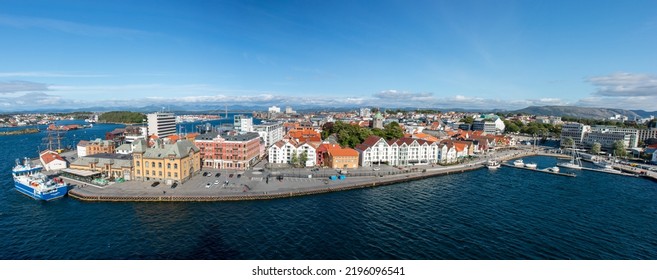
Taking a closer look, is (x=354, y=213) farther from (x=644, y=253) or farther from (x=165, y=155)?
(x=165, y=155)

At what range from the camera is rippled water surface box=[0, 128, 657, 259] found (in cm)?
2784

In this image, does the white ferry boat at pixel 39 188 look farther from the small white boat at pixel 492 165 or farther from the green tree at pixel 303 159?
the small white boat at pixel 492 165

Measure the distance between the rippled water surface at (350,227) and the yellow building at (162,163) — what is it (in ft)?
27.6

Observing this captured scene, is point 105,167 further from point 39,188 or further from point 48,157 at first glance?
point 48,157

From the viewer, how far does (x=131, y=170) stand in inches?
1959

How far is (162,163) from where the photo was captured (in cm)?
4797

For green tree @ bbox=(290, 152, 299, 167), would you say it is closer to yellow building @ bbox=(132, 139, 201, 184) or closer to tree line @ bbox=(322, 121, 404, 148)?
tree line @ bbox=(322, 121, 404, 148)

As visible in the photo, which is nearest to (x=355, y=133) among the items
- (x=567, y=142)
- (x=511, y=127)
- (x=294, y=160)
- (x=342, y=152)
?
(x=342, y=152)

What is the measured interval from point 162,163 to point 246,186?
14.0 m

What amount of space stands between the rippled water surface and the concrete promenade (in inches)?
78.4

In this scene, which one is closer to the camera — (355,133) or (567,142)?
(355,133)

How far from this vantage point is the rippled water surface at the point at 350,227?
91.4 feet

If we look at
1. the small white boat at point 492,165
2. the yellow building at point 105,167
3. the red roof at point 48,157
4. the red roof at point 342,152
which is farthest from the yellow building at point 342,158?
the red roof at point 48,157

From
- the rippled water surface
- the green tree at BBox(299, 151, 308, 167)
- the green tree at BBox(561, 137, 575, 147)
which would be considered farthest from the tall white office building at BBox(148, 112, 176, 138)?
the green tree at BBox(561, 137, 575, 147)
